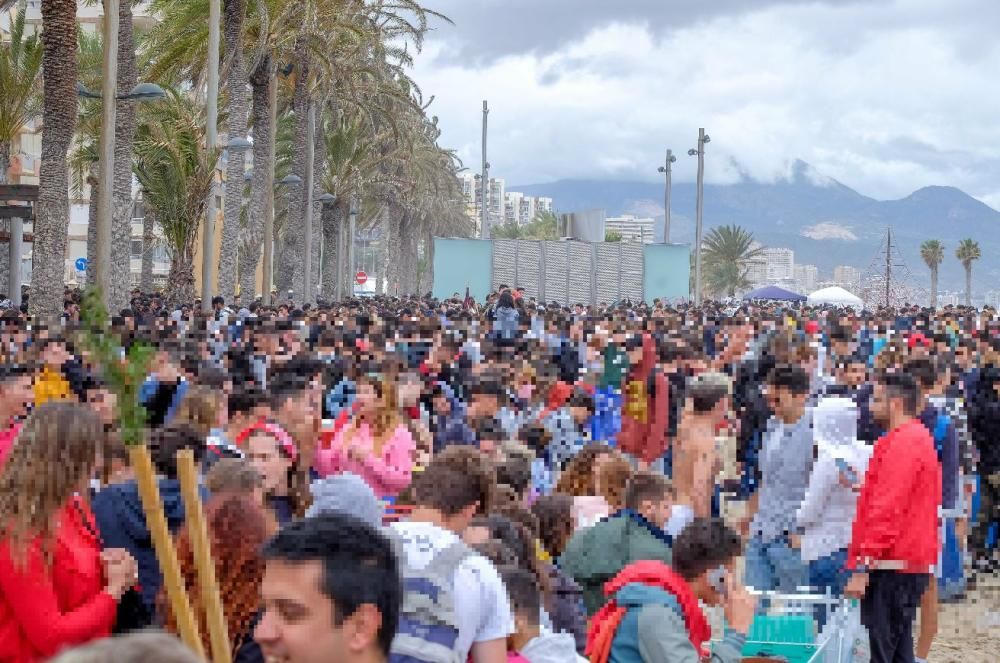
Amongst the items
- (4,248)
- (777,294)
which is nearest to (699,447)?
(4,248)

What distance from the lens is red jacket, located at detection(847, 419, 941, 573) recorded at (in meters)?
7.23

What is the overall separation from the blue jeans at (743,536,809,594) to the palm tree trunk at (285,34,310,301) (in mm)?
34525

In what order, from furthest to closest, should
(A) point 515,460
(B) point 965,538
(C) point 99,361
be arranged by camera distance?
1. (B) point 965,538
2. (A) point 515,460
3. (C) point 99,361

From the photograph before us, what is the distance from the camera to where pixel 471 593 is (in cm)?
408

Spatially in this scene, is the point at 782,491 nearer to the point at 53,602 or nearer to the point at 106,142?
the point at 53,602

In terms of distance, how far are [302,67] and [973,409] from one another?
30.8 m

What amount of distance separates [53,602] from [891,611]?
4625mm

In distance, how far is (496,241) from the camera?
57.2 meters

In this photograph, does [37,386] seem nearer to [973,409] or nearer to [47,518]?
[47,518]

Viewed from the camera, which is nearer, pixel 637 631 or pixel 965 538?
pixel 637 631

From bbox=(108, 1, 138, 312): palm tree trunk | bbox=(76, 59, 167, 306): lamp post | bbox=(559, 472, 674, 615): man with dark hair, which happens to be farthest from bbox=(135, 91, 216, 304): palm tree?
bbox=(559, 472, 674, 615): man with dark hair

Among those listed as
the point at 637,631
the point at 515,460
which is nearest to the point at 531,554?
the point at 637,631

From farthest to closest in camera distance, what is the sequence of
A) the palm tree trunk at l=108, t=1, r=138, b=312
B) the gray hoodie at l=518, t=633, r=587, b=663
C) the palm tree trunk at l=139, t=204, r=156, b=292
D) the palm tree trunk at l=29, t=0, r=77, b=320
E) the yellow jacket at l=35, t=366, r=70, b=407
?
the palm tree trunk at l=139, t=204, r=156, b=292 → the palm tree trunk at l=108, t=1, r=138, b=312 → the palm tree trunk at l=29, t=0, r=77, b=320 → the yellow jacket at l=35, t=366, r=70, b=407 → the gray hoodie at l=518, t=633, r=587, b=663

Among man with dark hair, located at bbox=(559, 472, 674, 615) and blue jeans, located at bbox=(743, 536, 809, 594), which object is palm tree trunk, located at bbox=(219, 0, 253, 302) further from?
man with dark hair, located at bbox=(559, 472, 674, 615)
